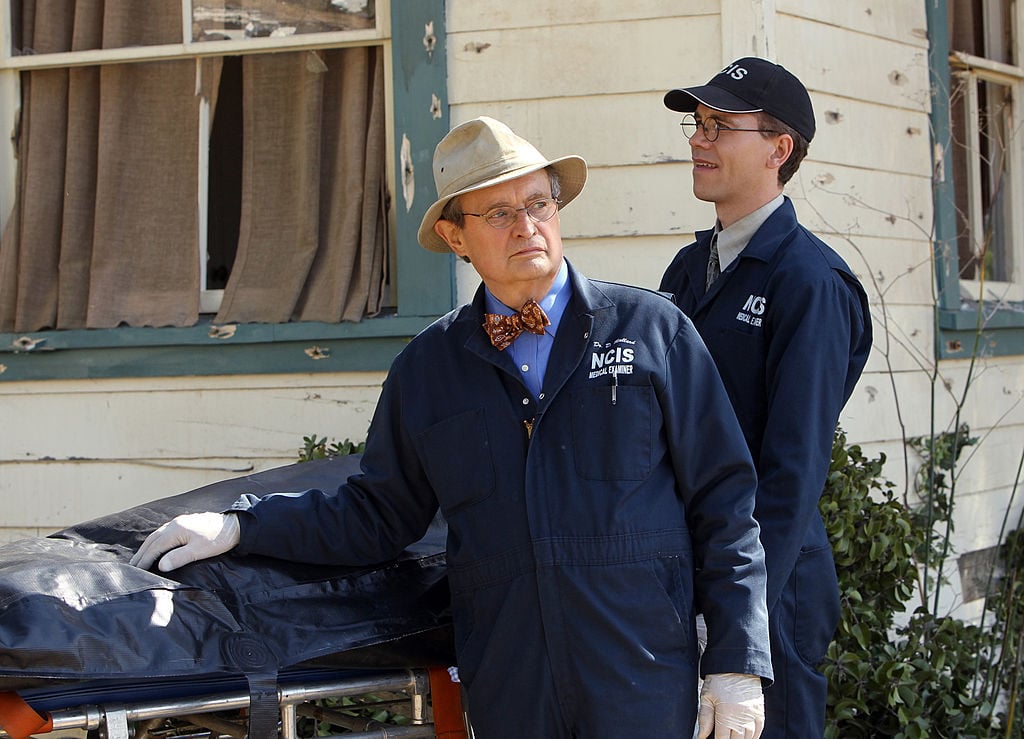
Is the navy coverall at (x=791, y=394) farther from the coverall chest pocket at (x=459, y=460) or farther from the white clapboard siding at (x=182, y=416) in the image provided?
the white clapboard siding at (x=182, y=416)

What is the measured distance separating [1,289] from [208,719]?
2.68 metres

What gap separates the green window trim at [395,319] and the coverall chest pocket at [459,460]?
1.73 metres

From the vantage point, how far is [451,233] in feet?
8.36

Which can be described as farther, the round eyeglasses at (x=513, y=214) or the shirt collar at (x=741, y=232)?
the shirt collar at (x=741, y=232)

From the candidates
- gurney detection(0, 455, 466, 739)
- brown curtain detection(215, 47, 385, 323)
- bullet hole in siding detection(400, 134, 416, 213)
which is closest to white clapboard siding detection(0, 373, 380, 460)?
brown curtain detection(215, 47, 385, 323)

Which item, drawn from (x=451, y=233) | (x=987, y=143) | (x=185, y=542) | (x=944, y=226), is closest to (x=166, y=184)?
(x=451, y=233)

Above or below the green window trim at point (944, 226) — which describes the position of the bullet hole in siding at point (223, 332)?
below

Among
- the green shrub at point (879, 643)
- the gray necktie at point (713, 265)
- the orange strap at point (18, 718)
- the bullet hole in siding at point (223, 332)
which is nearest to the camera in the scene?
the orange strap at point (18, 718)

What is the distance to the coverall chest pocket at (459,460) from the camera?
2340 mm

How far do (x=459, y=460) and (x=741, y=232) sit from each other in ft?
3.18

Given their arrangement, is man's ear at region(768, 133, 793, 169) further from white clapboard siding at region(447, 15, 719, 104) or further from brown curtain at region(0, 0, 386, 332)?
brown curtain at region(0, 0, 386, 332)

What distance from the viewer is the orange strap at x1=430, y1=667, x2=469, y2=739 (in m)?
2.53

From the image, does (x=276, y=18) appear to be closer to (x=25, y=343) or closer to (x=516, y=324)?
(x=25, y=343)

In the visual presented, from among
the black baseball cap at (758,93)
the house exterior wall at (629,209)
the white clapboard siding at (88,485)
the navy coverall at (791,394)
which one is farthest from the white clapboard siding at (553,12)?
the white clapboard siding at (88,485)
